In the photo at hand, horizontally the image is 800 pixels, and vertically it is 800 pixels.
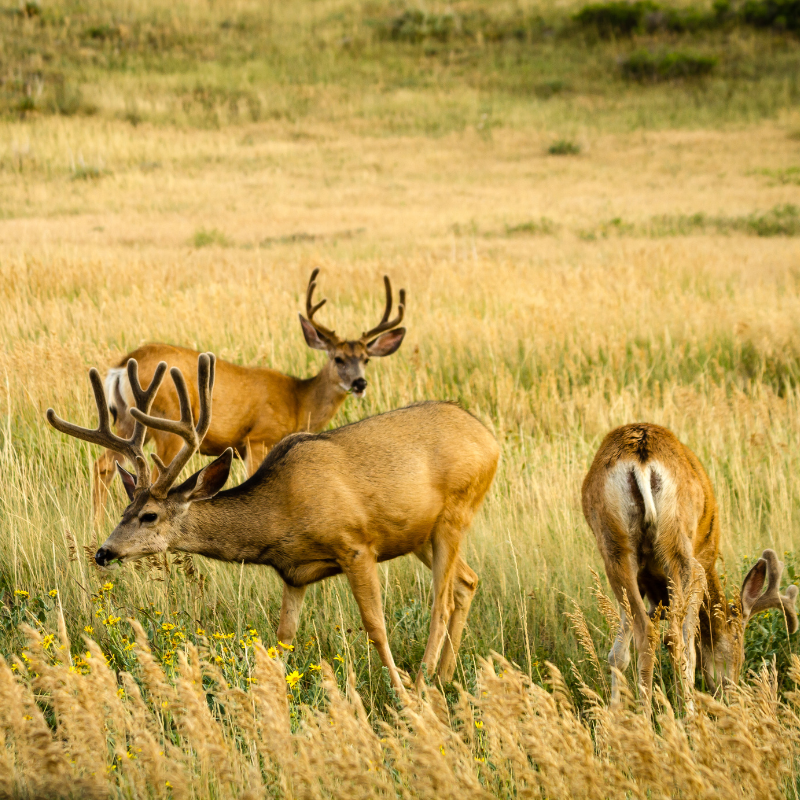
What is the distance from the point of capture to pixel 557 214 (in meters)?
23.2

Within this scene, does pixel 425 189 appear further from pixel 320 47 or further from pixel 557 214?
pixel 320 47

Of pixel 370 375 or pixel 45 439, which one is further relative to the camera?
pixel 370 375

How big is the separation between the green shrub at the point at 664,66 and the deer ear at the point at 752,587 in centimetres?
4647

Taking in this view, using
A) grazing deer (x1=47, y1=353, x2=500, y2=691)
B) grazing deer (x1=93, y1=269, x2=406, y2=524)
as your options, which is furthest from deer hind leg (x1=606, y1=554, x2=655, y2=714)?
grazing deer (x1=93, y1=269, x2=406, y2=524)

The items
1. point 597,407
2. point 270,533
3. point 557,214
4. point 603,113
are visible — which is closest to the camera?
point 270,533

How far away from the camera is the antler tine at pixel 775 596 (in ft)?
12.1

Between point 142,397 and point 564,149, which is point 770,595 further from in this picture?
point 564,149

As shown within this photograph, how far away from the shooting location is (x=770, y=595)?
12.4 ft

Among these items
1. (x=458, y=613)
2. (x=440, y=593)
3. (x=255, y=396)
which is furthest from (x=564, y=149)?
(x=440, y=593)

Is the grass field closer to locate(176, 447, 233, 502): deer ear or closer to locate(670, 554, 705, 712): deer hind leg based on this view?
locate(670, 554, 705, 712): deer hind leg

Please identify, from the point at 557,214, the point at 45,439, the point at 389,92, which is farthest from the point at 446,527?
the point at 389,92

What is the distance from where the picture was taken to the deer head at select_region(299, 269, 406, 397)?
7191 mm

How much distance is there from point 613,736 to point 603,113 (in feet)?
141

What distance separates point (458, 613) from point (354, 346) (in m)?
3.17
